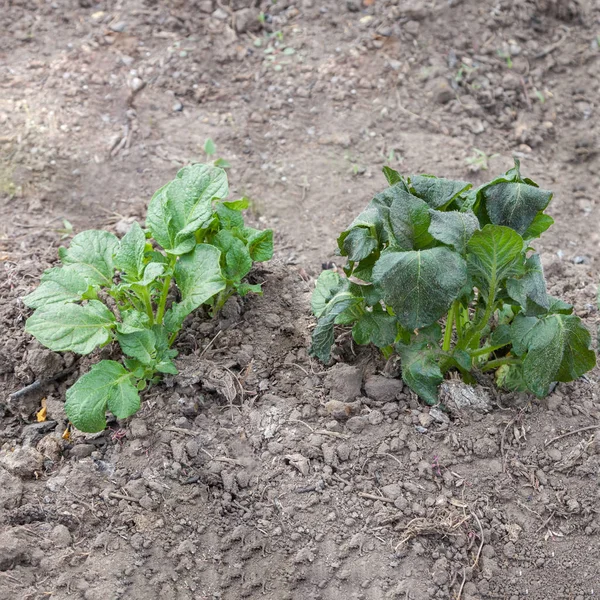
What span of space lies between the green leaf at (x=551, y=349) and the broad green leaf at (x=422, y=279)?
0.38 m

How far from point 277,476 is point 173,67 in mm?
3052

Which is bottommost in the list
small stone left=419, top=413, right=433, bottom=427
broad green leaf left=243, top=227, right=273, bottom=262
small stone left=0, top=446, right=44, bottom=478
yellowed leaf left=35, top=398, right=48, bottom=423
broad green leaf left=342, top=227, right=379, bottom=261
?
small stone left=419, top=413, right=433, bottom=427

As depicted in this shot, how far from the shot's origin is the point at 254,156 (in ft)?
14.4

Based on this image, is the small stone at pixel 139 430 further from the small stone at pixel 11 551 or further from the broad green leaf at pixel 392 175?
the broad green leaf at pixel 392 175

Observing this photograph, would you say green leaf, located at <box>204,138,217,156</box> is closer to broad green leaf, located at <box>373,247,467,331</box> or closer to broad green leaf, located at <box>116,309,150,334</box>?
broad green leaf, located at <box>116,309,150,334</box>

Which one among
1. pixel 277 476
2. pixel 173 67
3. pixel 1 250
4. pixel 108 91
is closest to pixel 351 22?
pixel 173 67

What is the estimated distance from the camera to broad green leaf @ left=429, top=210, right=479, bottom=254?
2545mm

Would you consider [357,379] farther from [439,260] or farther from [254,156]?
[254,156]

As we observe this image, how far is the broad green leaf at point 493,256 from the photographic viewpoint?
251 cm

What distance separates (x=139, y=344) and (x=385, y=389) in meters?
0.98

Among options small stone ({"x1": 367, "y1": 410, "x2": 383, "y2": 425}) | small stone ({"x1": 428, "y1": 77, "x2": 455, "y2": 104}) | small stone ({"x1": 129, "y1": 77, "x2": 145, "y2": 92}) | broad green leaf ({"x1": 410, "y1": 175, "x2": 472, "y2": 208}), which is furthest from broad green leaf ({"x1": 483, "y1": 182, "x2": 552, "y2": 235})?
small stone ({"x1": 129, "y1": 77, "x2": 145, "y2": 92})

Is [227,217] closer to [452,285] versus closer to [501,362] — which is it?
[452,285]

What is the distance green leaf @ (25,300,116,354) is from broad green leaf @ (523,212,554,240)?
163cm

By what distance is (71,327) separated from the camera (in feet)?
9.00
